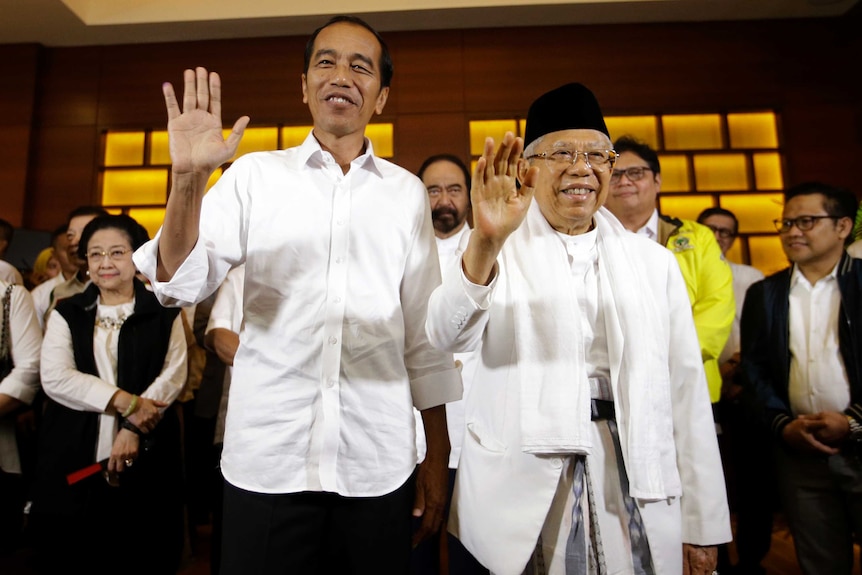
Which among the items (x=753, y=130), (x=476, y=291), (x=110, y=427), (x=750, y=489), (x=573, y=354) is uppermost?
(x=753, y=130)

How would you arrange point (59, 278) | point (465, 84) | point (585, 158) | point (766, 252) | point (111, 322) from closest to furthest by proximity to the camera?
point (585, 158) → point (111, 322) → point (59, 278) → point (766, 252) → point (465, 84)

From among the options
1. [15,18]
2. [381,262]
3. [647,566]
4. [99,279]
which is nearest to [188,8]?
[15,18]

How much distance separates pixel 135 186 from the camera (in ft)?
18.2

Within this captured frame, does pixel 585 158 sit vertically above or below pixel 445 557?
above

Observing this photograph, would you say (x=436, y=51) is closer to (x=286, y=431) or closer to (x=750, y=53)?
(x=750, y=53)

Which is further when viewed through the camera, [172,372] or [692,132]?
[692,132]

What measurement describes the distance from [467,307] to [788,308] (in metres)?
1.79

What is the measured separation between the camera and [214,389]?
8.49ft

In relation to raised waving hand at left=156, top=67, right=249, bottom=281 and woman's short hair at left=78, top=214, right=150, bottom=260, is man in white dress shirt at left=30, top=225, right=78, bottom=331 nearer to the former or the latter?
woman's short hair at left=78, top=214, right=150, bottom=260

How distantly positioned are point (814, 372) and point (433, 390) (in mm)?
1720

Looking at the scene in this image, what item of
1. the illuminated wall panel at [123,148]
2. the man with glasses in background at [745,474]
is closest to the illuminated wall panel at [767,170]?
the man with glasses in background at [745,474]

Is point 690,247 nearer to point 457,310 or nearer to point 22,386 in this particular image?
point 457,310

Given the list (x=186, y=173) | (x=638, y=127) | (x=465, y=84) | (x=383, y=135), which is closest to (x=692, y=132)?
(x=638, y=127)

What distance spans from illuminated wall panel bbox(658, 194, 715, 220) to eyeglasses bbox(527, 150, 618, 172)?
443 centimetres
